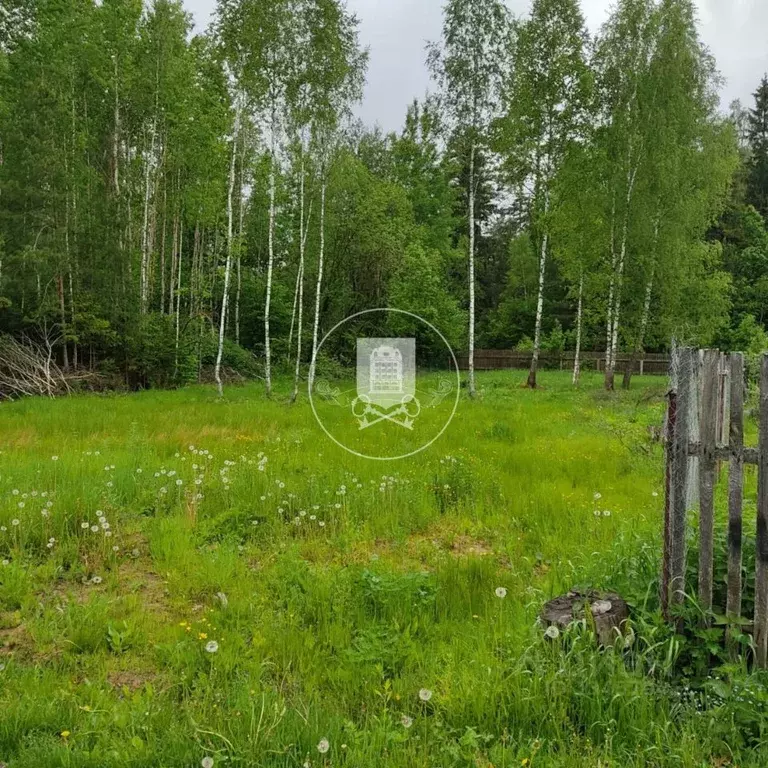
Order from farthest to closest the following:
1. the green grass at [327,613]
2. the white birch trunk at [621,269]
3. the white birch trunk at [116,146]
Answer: the white birch trunk at [621,269] < the white birch trunk at [116,146] < the green grass at [327,613]

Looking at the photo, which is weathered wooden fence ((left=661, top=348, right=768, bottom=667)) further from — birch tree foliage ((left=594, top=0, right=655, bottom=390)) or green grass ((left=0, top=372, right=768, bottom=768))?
birch tree foliage ((left=594, top=0, right=655, bottom=390))

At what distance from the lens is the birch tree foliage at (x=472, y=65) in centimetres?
1708

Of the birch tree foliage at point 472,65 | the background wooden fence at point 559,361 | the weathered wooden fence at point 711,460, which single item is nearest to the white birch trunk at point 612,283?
the birch tree foliage at point 472,65

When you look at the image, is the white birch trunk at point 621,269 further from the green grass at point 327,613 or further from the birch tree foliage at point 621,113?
the green grass at point 327,613

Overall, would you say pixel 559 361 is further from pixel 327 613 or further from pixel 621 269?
pixel 327 613

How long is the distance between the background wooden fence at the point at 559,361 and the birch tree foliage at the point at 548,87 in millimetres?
14695

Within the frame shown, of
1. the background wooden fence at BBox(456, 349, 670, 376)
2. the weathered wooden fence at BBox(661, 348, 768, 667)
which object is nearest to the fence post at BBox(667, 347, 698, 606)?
the weathered wooden fence at BBox(661, 348, 768, 667)

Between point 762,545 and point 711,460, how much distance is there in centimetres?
51

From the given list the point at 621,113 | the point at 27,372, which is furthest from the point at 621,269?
the point at 27,372

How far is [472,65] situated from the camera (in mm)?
17250

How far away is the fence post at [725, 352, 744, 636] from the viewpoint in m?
2.95

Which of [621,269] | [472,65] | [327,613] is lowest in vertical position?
[327,613]

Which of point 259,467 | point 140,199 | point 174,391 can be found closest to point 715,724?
point 259,467

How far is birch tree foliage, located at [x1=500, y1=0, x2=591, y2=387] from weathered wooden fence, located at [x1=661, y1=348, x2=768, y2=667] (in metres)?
16.2
